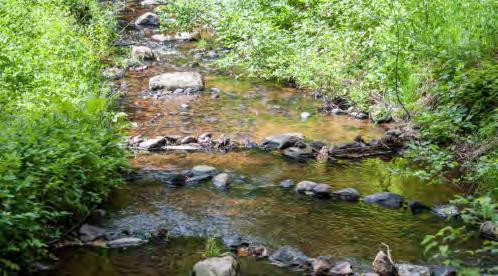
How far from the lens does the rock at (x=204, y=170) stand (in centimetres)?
670

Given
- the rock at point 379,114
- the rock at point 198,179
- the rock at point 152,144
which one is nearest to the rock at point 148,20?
the rock at point 379,114

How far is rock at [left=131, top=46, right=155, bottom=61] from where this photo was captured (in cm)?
1289

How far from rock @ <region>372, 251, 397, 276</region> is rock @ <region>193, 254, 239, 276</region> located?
1.15 m

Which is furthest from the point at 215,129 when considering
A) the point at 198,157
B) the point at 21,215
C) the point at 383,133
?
the point at 21,215

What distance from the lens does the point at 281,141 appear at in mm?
7848

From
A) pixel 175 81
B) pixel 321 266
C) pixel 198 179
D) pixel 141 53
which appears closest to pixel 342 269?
pixel 321 266

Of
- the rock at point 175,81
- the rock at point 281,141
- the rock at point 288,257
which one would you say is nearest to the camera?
the rock at point 288,257

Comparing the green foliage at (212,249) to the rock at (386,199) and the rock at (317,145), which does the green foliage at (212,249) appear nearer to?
the rock at (386,199)

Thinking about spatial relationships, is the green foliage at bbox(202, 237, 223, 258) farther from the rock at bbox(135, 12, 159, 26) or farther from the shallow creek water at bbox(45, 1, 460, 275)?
the rock at bbox(135, 12, 159, 26)

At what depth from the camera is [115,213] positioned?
558 cm

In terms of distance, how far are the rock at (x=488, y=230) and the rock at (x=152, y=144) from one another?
4.38 metres

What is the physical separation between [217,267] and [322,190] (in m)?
2.24

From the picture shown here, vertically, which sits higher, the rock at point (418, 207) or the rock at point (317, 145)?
the rock at point (418, 207)

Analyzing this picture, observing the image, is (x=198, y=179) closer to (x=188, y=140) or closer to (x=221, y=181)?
(x=221, y=181)
